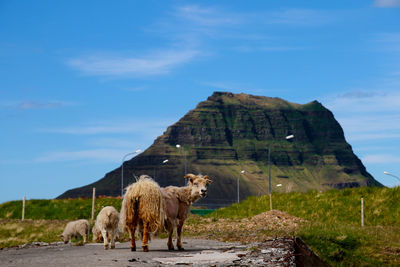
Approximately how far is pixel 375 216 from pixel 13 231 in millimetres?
22557

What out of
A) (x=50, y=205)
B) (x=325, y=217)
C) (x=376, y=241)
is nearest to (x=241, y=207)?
(x=325, y=217)

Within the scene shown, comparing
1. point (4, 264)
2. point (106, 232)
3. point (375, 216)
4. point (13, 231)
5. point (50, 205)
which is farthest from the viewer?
point (50, 205)

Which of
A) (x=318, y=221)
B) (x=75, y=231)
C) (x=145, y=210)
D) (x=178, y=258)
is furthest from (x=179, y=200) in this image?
(x=318, y=221)

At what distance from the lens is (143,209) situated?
17469 millimetres

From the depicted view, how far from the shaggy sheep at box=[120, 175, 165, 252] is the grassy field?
6237mm

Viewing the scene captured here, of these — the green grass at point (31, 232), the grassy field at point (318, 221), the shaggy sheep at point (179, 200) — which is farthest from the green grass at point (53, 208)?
the shaggy sheep at point (179, 200)

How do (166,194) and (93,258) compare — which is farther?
(166,194)

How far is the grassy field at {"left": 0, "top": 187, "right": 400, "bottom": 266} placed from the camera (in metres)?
22.1

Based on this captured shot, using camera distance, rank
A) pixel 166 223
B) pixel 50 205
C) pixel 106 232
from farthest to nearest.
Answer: pixel 50 205
pixel 106 232
pixel 166 223

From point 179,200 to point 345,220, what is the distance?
2244 cm

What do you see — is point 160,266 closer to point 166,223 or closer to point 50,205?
point 166,223

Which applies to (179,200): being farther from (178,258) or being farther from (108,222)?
(178,258)

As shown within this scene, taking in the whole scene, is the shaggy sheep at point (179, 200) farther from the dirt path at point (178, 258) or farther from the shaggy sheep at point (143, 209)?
the dirt path at point (178, 258)

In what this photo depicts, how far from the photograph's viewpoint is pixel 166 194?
18.5 m
